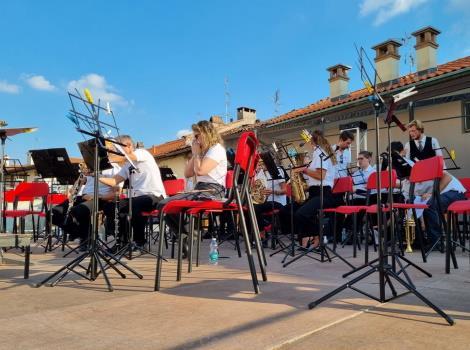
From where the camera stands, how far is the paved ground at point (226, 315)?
2145mm

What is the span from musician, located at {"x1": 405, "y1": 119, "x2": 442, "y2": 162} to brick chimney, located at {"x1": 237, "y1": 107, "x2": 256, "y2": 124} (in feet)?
63.9

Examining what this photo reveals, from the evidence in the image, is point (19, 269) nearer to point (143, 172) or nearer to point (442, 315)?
point (143, 172)

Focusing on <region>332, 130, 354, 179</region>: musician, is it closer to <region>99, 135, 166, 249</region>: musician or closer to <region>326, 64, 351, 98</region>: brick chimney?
<region>99, 135, 166, 249</region>: musician

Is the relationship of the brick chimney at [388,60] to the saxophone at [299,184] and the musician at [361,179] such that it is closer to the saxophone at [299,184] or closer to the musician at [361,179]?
the musician at [361,179]

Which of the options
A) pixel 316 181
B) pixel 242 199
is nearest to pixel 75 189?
pixel 316 181

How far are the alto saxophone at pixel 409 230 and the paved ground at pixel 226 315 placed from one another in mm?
2104

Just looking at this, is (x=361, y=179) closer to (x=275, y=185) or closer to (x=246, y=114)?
(x=275, y=185)

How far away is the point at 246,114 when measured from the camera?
1036 inches


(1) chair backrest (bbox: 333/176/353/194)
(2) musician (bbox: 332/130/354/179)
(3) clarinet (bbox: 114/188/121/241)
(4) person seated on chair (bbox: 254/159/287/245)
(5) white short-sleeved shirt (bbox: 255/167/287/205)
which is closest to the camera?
(3) clarinet (bbox: 114/188/121/241)

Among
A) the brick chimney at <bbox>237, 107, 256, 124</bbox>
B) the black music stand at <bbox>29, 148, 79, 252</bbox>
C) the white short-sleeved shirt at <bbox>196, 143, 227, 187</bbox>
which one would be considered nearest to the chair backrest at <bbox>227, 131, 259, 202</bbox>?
the white short-sleeved shirt at <bbox>196, 143, 227, 187</bbox>

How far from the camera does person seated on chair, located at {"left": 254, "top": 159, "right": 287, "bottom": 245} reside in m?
7.43

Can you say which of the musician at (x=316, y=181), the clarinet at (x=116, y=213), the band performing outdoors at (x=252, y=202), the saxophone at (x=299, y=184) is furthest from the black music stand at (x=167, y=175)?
the musician at (x=316, y=181)

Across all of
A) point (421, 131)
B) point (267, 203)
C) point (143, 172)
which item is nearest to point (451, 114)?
point (421, 131)

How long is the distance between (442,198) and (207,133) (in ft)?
10.8
